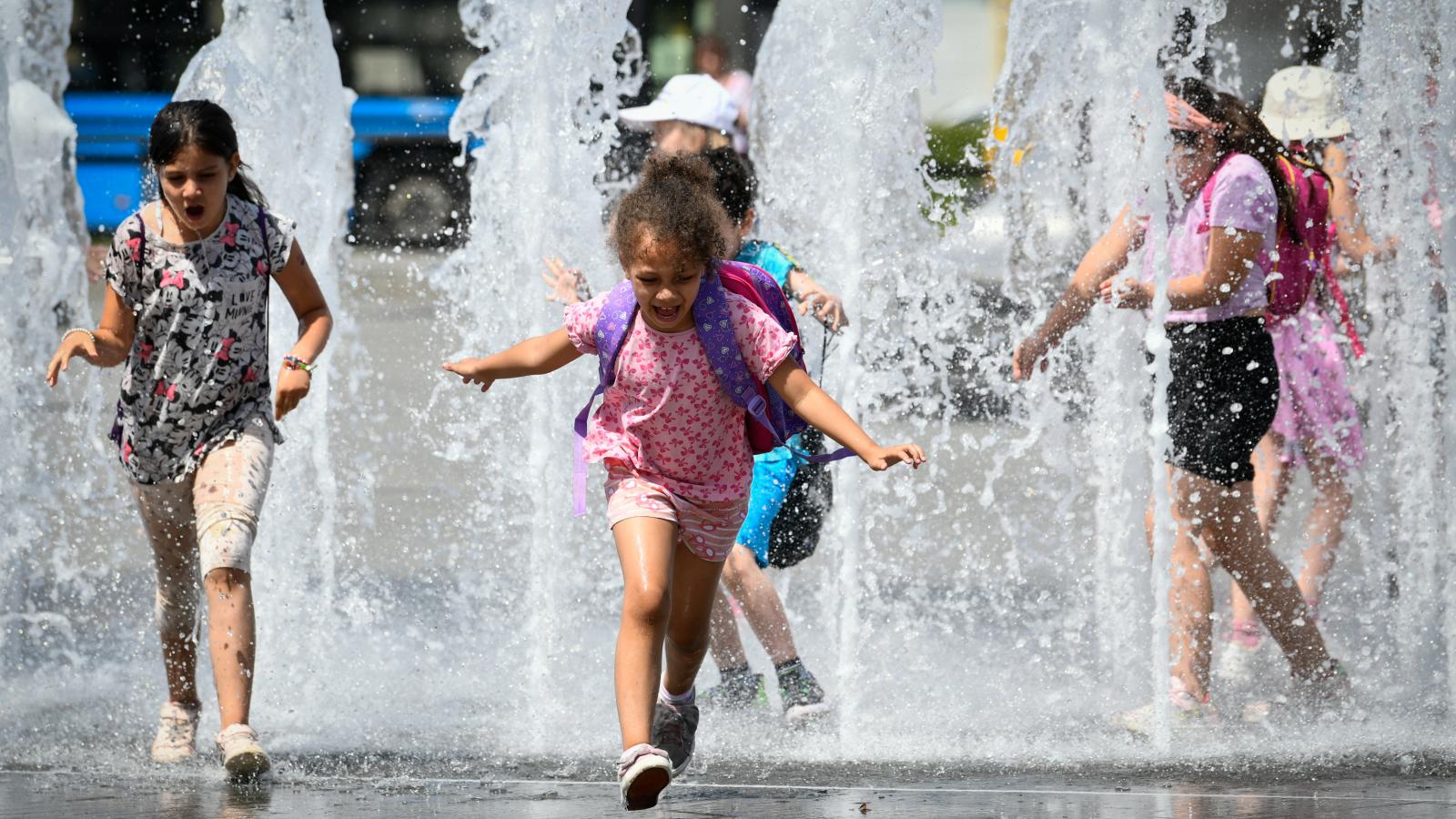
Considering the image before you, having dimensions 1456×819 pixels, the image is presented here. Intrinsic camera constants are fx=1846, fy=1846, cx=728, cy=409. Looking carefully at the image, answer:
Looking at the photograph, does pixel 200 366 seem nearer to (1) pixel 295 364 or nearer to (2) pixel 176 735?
(1) pixel 295 364

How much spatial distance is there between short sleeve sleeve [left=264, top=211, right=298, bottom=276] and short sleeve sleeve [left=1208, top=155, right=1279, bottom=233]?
2129 millimetres

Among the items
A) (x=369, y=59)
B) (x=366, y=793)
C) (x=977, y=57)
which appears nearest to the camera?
(x=366, y=793)

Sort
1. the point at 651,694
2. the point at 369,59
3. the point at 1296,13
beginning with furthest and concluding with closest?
the point at 369,59 → the point at 1296,13 → the point at 651,694

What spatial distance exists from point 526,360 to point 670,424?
304 millimetres

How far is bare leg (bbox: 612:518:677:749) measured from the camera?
3264 millimetres

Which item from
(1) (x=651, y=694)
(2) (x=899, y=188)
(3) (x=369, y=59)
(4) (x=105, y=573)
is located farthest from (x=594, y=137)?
(3) (x=369, y=59)

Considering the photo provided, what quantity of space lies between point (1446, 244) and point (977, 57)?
620 inches

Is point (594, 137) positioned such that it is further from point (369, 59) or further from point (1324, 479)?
point (369, 59)

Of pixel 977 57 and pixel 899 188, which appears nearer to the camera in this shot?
pixel 899 188

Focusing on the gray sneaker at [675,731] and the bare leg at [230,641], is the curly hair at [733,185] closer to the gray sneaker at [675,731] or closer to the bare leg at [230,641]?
the gray sneaker at [675,731]

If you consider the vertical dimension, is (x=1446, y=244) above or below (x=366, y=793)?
above

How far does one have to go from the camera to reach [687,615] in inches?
143

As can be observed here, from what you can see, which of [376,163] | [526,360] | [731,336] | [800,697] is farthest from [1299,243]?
[376,163]

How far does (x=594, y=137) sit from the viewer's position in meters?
6.00
